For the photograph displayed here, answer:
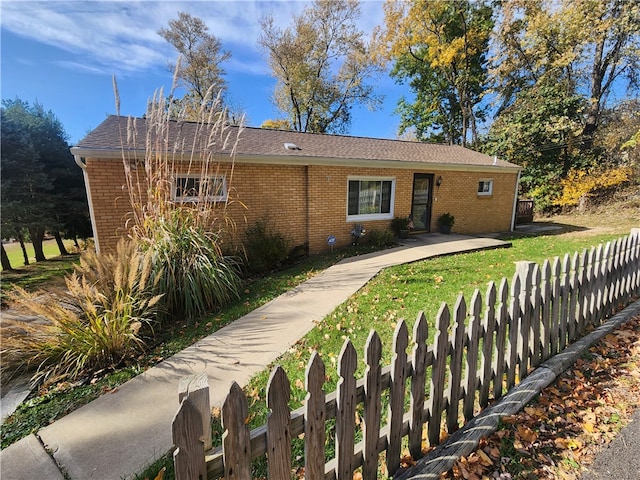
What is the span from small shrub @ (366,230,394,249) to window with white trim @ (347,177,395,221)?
71 centimetres

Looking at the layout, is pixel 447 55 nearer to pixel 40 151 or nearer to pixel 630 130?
pixel 630 130

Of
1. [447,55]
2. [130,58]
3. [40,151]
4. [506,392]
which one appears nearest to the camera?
[506,392]

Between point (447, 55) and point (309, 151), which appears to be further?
point (447, 55)

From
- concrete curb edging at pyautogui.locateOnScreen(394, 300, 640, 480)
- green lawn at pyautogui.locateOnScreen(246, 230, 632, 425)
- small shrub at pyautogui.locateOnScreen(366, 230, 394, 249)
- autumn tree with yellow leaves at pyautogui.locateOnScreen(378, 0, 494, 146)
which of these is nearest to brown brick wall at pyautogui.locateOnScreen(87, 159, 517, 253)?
small shrub at pyautogui.locateOnScreen(366, 230, 394, 249)

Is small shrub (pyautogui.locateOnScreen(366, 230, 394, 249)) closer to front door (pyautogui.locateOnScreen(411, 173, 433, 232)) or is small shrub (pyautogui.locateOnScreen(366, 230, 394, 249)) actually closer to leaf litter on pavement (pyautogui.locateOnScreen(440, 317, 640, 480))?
front door (pyautogui.locateOnScreen(411, 173, 433, 232))

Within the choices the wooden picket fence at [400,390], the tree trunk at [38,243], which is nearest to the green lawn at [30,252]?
the tree trunk at [38,243]

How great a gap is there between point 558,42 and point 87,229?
26891 millimetres

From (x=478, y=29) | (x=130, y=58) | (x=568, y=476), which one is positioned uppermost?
(x=478, y=29)

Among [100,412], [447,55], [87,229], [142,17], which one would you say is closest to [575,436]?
[100,412]

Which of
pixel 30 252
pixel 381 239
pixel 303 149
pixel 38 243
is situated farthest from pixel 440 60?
pixel 30 252

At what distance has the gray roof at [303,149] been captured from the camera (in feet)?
21.0

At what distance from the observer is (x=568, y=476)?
1746 mm

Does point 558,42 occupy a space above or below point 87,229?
above

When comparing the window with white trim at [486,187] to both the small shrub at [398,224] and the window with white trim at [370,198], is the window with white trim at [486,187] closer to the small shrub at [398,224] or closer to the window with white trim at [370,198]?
the small shrub at [398,224]
